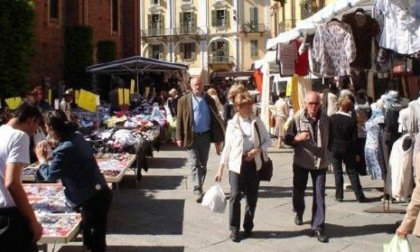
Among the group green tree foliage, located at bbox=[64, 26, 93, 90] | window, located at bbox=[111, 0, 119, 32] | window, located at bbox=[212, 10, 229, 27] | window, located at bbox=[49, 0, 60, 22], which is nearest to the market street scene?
green tree foliage, located at bbox=[64, 26, 93, 90]

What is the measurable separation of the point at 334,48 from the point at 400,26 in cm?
214

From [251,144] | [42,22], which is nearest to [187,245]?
[251,144]

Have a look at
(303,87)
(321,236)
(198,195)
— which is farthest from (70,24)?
(321,236)

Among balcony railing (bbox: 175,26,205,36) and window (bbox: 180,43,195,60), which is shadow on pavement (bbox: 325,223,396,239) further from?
window (bbox: 180,43,195,60)

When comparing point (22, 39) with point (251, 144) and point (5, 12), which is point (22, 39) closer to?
point (5, 12)

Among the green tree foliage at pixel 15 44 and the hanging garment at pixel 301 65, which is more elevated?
the green tree foliage at pixel 15 44

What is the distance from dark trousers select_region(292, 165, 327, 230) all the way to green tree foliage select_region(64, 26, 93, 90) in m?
22.7

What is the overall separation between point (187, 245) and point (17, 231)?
274 centimetres

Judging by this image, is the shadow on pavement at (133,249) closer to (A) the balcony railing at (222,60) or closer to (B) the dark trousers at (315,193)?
(B) the dark trousers at (315,193)

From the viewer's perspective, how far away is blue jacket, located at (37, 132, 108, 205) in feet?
17.4

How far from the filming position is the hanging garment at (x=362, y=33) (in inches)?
344

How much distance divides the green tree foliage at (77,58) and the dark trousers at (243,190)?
23.0m

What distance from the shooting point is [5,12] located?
18812 mm

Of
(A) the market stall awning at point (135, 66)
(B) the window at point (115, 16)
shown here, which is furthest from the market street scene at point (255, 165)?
(B) the window at point (115, 16)
